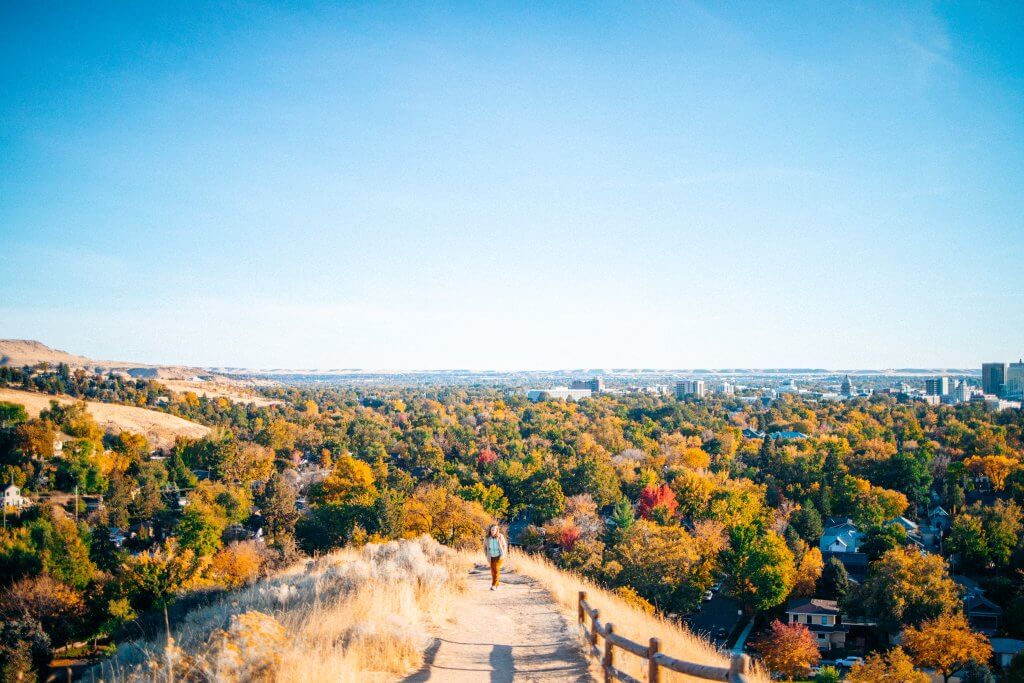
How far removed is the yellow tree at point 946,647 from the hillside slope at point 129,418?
63.0 metres

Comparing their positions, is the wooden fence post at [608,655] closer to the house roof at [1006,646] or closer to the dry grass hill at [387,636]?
the dry grass hill at [387,636]

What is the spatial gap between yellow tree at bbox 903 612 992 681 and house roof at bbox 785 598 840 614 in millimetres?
5804

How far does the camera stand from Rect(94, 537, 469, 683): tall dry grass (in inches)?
263

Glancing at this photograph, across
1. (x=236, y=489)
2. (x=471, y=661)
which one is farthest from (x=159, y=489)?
(x=471, y=661)

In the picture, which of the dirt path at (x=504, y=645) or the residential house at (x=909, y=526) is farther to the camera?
the residential house at (x=909, y=526)

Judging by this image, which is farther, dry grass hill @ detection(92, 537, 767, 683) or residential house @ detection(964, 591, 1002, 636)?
residential house @ detection(964, 591, 1002, 636)

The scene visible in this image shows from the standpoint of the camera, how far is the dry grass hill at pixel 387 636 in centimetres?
682

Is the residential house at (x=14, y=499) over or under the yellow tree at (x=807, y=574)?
over

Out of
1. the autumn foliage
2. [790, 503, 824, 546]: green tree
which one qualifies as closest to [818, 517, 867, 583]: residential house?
[790, 503, 824, 546]: green tree

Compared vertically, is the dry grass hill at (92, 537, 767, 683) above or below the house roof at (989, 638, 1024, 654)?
above

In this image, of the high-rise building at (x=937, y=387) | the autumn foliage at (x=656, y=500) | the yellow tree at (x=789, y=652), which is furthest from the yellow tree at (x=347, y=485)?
the high-rise building at (x=937, y=387)

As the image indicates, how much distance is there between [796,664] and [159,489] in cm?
4204

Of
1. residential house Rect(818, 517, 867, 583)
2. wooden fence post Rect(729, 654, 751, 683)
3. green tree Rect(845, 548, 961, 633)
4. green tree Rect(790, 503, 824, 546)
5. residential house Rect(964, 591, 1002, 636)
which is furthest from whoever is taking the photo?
green tree Rect(790, 503, 824, 546)

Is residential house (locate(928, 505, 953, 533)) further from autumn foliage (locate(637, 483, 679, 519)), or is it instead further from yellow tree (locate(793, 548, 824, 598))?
autumn foliage (locate(637, 483, 679, 519))
